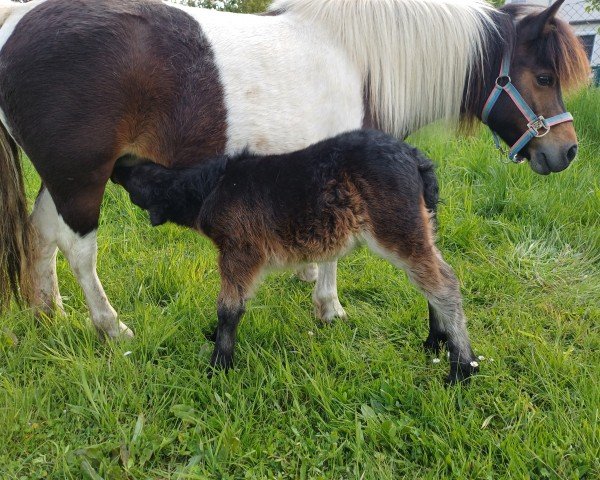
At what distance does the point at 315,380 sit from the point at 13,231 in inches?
72.4

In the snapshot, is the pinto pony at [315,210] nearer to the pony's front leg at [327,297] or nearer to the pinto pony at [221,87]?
the pinto pony at [221,87]

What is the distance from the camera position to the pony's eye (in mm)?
2707

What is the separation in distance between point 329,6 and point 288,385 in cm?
202

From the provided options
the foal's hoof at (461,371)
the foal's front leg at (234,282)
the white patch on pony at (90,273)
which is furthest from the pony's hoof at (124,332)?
the foal's hoof at (461,371)

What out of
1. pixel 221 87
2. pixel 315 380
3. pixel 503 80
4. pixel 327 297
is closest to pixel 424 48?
pixel 503 80

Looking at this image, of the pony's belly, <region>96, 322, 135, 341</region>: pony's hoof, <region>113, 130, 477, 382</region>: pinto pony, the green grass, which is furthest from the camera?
<region>96, 322, 135, 341</region>: pony's hoof

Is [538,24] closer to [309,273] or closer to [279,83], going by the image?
[279,83]

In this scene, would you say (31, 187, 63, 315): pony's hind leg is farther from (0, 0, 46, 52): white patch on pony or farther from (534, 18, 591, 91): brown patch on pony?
(534, 18, 591, 91): brown patch on pony

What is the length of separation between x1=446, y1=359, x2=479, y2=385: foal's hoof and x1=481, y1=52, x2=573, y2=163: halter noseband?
1355 mm

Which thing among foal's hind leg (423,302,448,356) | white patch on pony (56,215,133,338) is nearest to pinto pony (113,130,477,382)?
foal's hind leg (423,302,448,356)

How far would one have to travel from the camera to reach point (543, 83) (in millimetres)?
2727

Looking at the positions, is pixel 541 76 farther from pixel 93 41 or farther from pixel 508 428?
pixel 93 41

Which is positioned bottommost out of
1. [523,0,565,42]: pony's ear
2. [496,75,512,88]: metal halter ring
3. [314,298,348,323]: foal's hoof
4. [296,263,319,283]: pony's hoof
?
[296,263,319,283]: pony's hoof

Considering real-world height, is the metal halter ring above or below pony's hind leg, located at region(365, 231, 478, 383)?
above
